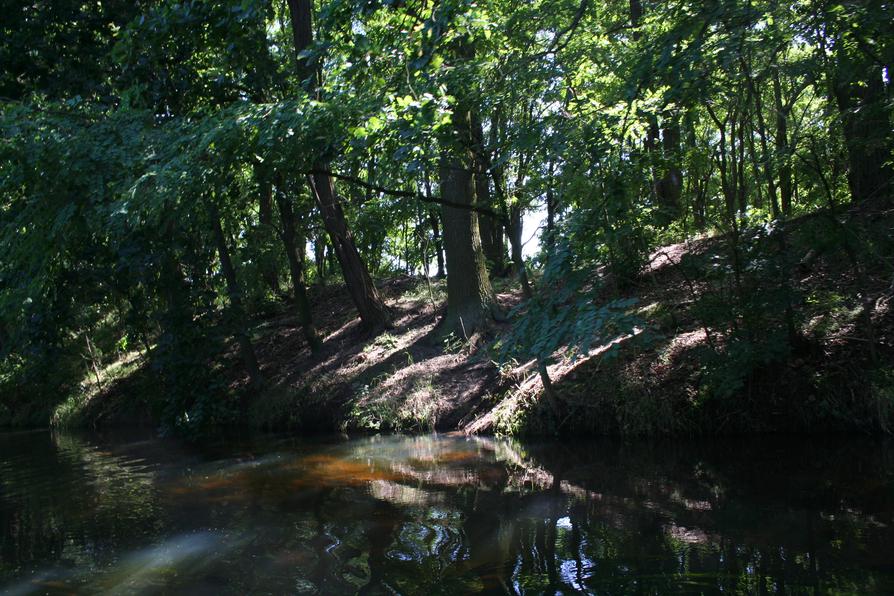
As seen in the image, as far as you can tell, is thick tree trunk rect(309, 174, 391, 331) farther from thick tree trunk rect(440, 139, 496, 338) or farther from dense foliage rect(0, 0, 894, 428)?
thick tree trunk rect(440, 139, 496, 338)

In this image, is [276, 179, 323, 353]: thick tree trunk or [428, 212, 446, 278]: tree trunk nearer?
[276, 179, 323, 353]: thick tree trunk

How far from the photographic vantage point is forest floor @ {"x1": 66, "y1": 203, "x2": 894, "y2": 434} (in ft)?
24.3

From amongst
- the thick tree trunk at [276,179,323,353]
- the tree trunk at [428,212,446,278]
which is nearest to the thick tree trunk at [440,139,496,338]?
the thick tree trunk at [276,179,323,353]

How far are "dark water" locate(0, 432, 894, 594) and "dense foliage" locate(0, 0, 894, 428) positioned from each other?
4.42 ft

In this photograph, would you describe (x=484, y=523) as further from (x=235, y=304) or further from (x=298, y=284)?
(x=298, y=284)

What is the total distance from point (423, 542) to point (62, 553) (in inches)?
118

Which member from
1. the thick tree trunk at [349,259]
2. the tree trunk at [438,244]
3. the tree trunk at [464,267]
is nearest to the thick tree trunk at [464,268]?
the tree trunk at [464,267]

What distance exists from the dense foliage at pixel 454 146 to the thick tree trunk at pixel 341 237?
0.08m

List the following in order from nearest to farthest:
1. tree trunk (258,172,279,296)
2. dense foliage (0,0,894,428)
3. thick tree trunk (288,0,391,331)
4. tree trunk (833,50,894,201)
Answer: dense foliage (0,0,894,428)
tree trunk (833,50,894,201)
thick tree trunk (288,0,391,331)
tree trunk (258,172,279,296)

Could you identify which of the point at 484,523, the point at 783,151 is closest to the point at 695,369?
the point at 783,151

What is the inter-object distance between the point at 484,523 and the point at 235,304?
26.6ft

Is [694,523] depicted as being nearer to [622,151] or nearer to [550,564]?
[550,564]

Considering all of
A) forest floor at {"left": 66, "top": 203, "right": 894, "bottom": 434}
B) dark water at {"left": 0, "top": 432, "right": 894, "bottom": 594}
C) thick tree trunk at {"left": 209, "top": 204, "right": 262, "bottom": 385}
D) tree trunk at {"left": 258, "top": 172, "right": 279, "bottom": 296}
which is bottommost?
dark water at {"left": 0, "top": 432, "right": 894, "bottom": 594}

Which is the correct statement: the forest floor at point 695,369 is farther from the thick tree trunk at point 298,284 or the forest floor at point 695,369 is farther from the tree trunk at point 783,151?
the thick tree trunk at point 298,284
